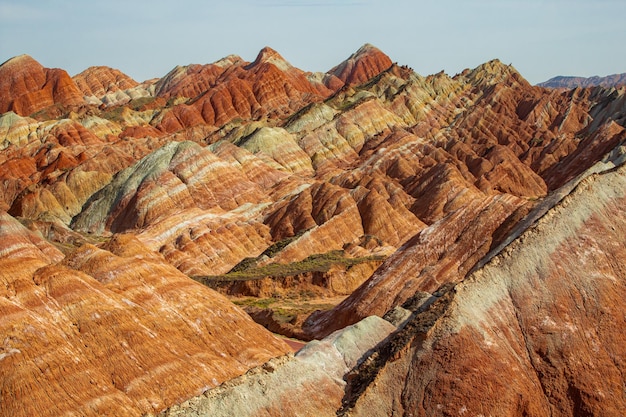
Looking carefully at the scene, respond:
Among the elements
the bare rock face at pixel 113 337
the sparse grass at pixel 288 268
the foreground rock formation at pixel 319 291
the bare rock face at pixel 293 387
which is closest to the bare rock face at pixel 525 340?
the foreground rock formation at pixel 319 291

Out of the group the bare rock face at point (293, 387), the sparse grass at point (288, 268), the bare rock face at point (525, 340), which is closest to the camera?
the bare rock face at point (293, 387)

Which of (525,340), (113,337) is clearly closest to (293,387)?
(525,340)

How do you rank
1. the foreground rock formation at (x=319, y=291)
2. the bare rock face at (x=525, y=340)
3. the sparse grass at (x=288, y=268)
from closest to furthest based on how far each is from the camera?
the bare rock face at (x=525, y=340) < the foreground rock formation at (x=319, y=291) < the sparse grass at (x=288, y=268)

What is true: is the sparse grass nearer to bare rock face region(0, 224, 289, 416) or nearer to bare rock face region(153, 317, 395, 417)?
bare rock face region(0, 224, 289, 416)

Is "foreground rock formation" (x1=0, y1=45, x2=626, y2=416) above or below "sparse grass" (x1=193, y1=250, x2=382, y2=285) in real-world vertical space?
above

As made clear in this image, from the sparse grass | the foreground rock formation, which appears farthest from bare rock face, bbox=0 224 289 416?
the sparse grass

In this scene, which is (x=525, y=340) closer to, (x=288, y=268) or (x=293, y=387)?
(x=293, y=387)

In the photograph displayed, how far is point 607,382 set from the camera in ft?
88.3

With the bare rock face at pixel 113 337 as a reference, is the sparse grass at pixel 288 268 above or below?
below

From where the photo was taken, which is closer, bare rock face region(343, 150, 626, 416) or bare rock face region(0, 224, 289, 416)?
bare rock face region(343, 150, 626, 416)

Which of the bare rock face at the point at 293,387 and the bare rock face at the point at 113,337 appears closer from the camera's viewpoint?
the bare rock face at the point at 293,387

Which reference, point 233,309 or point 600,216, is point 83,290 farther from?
point 600,216

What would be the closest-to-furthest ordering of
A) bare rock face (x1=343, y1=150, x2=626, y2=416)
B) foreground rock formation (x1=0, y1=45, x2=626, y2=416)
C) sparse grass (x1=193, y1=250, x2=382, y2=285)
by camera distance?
bare rock face (x1=343, y1=150, x2=626, y2=416), foreground rock formation (x1=0, y1=45, x2=626, y2=416), sparse grass (x1=193, y1=250, x2=382, y2=285)

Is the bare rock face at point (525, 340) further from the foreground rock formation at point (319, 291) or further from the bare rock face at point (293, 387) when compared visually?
the bare rock face at point (293, 387)
